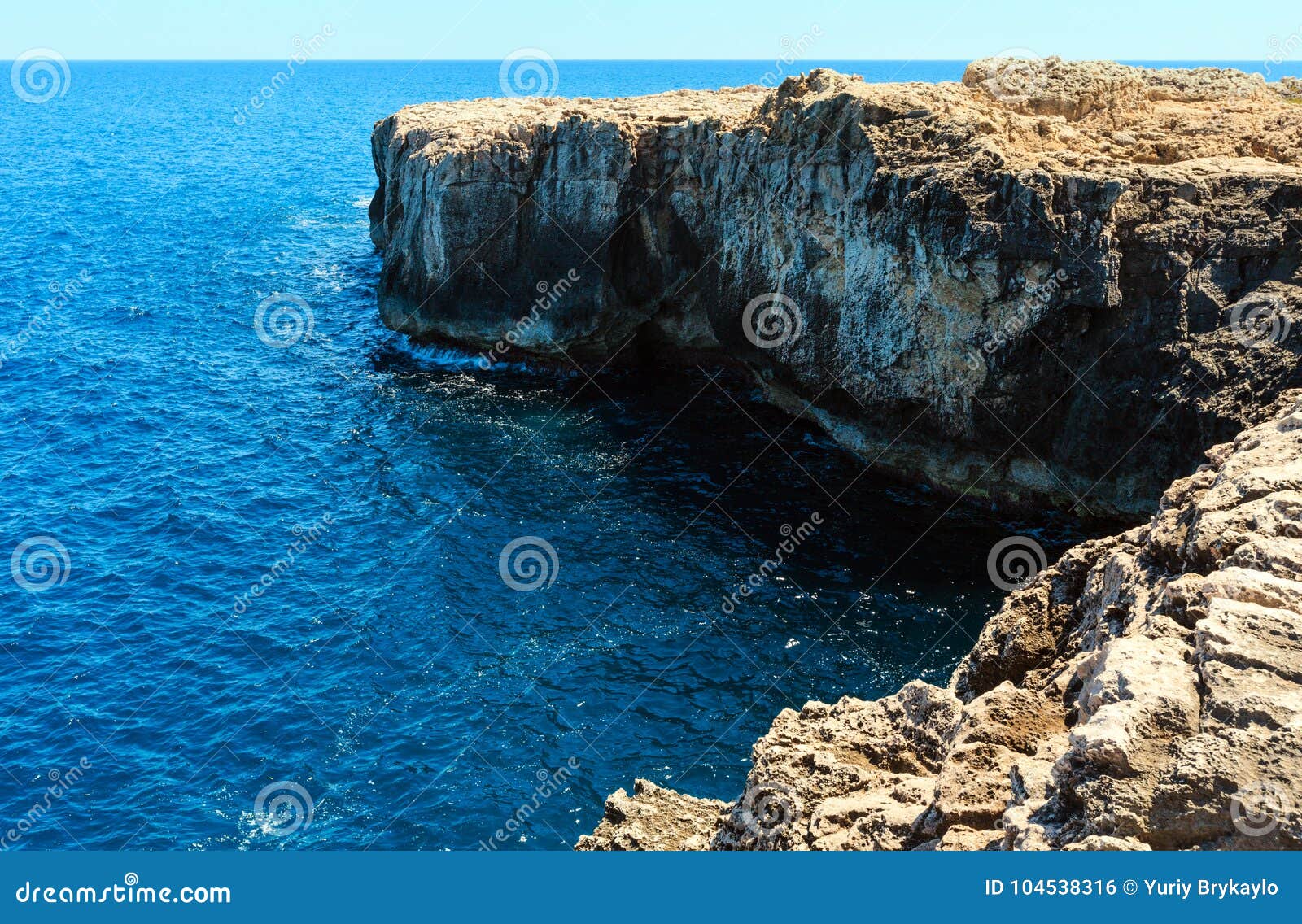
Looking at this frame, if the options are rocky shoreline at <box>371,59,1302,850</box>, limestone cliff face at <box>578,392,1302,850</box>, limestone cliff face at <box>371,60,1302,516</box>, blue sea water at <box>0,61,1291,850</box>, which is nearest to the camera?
limestone cliff face at <box>578,392,1302,850</box>

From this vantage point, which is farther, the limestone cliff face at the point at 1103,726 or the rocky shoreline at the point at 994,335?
the rocky shoreline at the point at 994,335

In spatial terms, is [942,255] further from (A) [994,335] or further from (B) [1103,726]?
(B) [1103,726]

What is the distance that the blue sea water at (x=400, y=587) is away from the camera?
29281 mm

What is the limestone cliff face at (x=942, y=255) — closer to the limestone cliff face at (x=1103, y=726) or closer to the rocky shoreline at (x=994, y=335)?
the rocky shoreline at (x=994, y=335)

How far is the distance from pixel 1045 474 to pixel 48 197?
9830 cm

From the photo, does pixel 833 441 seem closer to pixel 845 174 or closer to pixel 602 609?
pixel 845 174

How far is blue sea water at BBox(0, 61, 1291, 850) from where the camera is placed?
29.3 meters

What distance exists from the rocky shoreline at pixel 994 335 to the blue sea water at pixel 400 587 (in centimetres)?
357

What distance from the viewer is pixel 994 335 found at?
1551 inches

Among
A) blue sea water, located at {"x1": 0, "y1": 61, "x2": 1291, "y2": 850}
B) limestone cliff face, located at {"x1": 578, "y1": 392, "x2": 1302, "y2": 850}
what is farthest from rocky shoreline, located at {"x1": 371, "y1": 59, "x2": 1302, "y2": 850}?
blue sea water, located at {"x1": 0, "y1": 61, "x2": 1291, "y2": 850}

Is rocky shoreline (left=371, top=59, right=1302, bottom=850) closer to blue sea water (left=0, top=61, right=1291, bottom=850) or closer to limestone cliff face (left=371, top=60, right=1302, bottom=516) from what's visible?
limestone cliff face (left=371, top=60, right=1302, bottom=516)

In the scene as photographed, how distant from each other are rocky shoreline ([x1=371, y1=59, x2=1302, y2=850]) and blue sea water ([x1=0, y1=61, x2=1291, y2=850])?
3572 millimetres

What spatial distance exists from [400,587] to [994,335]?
2347 cm

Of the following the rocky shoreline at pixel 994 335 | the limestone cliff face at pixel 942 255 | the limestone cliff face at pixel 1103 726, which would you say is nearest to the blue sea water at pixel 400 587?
the limestone cliff face at pixel 942 255
